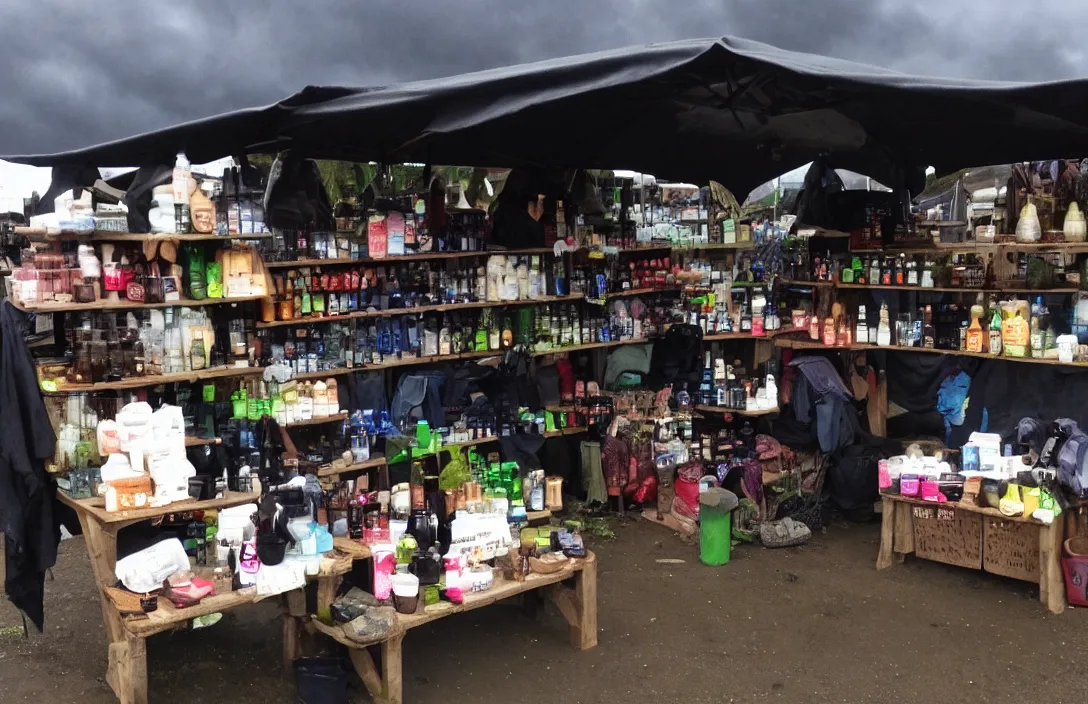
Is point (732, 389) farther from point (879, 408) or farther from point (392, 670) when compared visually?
point (392, 670)

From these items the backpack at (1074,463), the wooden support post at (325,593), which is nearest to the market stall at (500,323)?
the wooden support post at (325,593)

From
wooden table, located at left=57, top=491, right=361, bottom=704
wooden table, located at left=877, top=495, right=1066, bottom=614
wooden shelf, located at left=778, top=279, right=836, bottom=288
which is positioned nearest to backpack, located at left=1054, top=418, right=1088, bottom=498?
wooden table, located at left=877, top=495, right=1066, bottom=614

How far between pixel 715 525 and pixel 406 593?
2784 mm

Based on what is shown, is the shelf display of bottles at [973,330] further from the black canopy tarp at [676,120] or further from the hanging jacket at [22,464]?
the hanging jacket at [22,464]

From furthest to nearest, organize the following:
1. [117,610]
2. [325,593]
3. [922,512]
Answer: [922,512], [325,593], [117,610]

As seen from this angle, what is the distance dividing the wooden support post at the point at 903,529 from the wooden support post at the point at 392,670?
149 inches

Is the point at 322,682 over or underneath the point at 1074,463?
underneath

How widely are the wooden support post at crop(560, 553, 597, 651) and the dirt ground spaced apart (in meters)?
0.07

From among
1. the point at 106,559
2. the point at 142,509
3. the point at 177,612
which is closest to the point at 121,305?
the point at 142,509

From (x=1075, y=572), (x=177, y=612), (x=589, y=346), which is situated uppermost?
(x=589, y=346)

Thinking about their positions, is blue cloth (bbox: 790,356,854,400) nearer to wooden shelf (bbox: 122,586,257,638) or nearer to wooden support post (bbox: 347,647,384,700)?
wooden support post (bbox: 347,647,384,700)

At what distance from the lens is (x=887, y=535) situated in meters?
6.49

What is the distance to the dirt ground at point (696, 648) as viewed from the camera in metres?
4.72

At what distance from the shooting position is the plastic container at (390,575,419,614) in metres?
4.49
